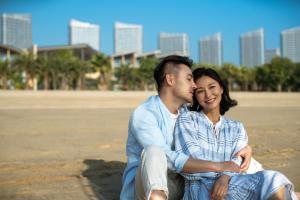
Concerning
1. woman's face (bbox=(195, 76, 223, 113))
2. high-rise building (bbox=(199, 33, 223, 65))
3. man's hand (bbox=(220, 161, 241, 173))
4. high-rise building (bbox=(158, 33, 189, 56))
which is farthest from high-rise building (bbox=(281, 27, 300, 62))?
man's hand (bbox=(220, 161, 241, 173))

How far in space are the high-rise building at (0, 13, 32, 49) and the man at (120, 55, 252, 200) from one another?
342 ft

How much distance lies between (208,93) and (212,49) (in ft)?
439

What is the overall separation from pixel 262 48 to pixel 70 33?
65.7m

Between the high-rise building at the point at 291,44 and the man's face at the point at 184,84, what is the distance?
120 meters

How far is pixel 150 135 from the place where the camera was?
8.57ft

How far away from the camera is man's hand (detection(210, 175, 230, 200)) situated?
2477 millimetres

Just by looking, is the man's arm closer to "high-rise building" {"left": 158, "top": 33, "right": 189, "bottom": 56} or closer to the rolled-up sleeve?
the rolled-up sleeve

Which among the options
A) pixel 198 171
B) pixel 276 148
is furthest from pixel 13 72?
pixel 198 171

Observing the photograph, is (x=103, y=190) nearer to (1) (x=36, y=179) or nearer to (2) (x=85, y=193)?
(2) (x=85, y=193)

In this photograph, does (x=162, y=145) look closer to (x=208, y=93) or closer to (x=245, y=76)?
(x=208, y=93)

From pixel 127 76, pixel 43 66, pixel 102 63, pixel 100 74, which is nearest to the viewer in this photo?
pixel 43 66

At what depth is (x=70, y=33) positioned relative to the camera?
13175cm

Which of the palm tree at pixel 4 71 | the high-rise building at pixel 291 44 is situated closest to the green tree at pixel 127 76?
the palm tree at pixel 4 71

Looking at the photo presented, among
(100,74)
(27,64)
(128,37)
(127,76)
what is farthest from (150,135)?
(128,37)
